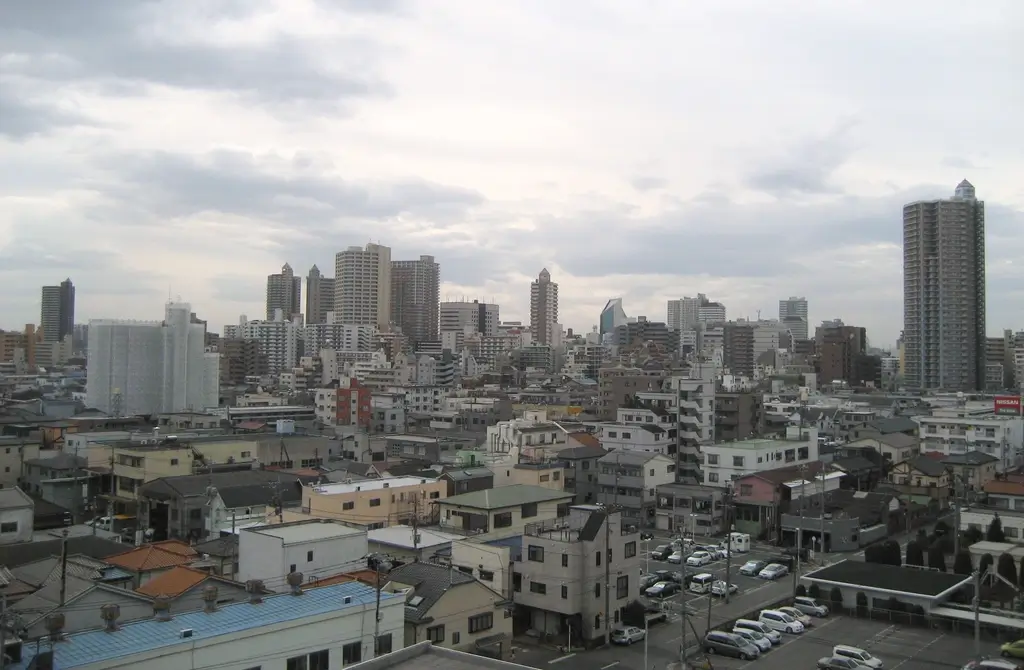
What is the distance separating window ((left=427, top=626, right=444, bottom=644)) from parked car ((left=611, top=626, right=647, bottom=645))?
3640 mm

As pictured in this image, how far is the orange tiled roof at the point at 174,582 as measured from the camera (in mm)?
10914

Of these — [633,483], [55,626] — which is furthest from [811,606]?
[55,626]

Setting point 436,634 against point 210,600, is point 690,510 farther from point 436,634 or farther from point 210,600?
point 210,600

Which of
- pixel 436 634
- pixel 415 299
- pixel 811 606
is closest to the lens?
pixel 436 634

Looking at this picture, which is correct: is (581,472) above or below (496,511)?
below

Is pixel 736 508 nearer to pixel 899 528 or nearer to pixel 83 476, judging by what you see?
pixel 899 528

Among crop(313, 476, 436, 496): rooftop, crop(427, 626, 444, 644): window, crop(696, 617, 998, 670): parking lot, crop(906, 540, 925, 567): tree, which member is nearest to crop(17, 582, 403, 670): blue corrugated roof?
crop(427, 626, 444, 644): window

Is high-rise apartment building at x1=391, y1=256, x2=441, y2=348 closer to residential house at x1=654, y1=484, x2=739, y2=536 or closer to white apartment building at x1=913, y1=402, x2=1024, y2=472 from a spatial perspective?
white apartment building at x1=913, y1=402, x2=1024, y2=472

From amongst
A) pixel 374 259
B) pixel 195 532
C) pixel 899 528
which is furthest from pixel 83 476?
pixel 374 259

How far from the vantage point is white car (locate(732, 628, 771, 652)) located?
1364 cm

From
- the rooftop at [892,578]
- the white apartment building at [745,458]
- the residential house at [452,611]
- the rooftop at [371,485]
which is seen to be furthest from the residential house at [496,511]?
the white apartment building at [745,458]

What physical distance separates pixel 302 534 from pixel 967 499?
2046 centimetres

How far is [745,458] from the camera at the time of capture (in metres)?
24.6

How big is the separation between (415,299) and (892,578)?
92.5m
